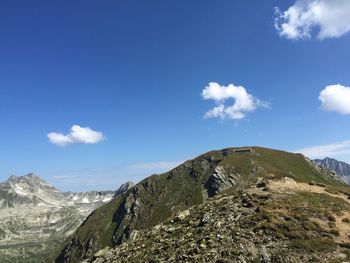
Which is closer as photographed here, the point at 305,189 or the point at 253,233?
the point at 253,233

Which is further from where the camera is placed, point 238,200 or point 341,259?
point 238,200

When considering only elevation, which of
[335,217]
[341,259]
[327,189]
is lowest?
[341,259]

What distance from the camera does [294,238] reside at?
3838 centimetres

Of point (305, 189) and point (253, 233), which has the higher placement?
point (305, 189)

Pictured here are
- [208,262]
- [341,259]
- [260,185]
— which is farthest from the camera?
[260,185]

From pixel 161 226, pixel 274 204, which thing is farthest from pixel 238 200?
pixel 161 226

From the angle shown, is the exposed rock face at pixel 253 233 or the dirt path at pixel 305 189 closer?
the exposed rock face at pixel 253 233

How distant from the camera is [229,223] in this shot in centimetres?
4356

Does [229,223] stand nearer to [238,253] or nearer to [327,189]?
[238,253]

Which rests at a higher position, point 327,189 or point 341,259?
point 327,189

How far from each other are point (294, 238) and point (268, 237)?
8.15 ft

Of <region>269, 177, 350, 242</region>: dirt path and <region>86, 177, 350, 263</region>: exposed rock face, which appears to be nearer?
<region>86, 177, 350, 263</region>: exposed rock face

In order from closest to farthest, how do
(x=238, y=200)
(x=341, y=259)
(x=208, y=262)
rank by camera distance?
(x=341, y=259) < (x=208, y=262) < (x=238, y=200)

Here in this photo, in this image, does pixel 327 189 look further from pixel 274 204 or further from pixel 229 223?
pixel 229 223
